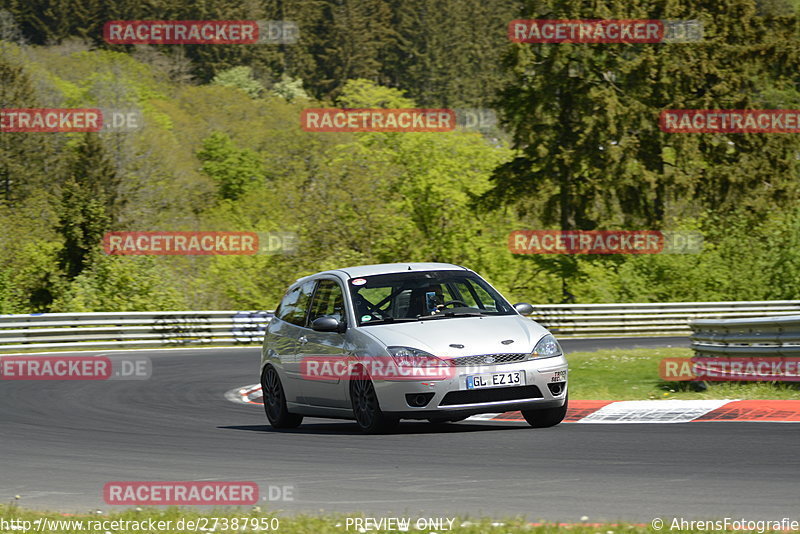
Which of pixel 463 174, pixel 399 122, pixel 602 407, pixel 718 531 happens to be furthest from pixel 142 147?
pixel 718 531

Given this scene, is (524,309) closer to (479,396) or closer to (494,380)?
(494,380)

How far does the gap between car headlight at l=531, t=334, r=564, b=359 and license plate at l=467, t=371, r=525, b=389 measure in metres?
0.30

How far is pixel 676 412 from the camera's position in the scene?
12.7m

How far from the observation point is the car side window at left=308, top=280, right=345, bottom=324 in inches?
501

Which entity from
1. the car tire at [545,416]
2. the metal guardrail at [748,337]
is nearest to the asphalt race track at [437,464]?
the car tire at [545,416]

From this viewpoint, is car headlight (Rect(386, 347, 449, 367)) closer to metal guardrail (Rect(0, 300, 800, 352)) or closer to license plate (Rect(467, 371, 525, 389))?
license plate (Rect(467, 371, 525, 389))

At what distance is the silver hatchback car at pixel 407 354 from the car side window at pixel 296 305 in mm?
19

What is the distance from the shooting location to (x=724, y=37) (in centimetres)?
5000

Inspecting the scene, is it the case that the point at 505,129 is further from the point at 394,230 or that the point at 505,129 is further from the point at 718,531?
the point at 718,531

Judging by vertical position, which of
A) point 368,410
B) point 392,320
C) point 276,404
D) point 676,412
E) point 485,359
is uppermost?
point 392,320

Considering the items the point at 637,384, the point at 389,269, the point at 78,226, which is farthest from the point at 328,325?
the point at 78,226

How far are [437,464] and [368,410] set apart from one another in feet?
7.42

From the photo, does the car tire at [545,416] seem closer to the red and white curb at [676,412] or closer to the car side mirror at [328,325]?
the red and white curb at [676,412]

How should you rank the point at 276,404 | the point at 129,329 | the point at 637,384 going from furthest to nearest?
1. the point at 129,329
2. the point at 637,384
3. the point at 276,404
